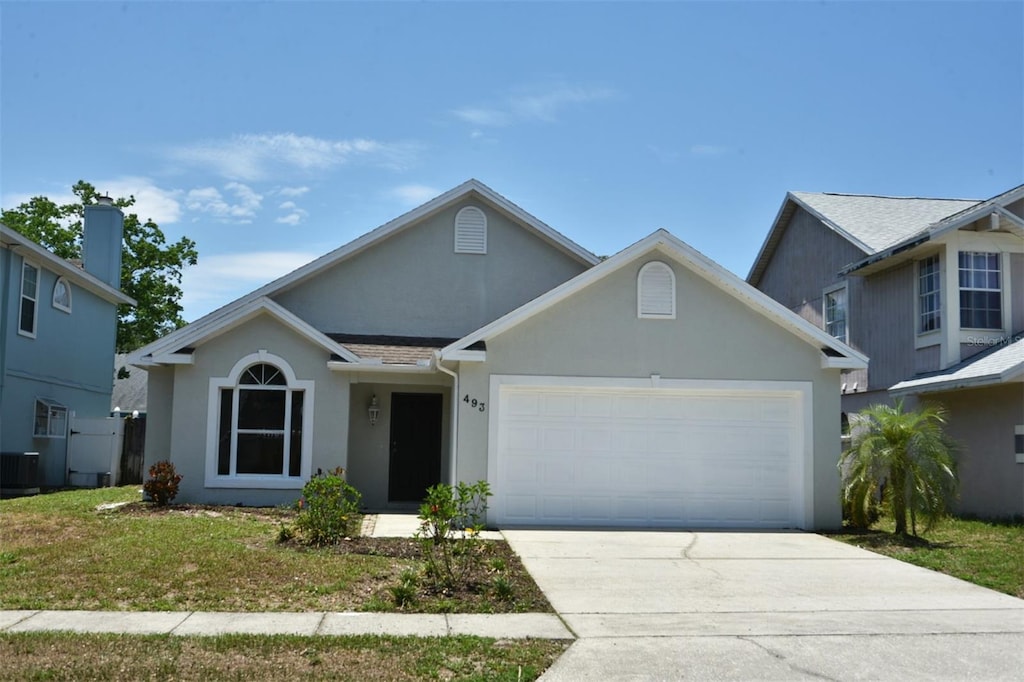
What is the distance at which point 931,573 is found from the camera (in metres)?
11.3

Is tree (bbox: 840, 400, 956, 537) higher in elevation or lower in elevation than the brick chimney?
lower

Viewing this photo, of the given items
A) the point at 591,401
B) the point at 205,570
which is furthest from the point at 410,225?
the point at 205,570

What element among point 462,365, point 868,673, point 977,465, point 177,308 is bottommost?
point 868,673

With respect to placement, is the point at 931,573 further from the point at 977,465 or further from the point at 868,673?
the point at 977,465

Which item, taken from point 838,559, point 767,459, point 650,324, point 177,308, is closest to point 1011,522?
point 767,459

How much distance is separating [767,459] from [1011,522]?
472 centimetres

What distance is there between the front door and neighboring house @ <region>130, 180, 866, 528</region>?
1478mm

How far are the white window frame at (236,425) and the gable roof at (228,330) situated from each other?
64 cm

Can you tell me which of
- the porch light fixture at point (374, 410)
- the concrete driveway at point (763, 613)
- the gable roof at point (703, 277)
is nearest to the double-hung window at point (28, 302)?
the porch light fixture at point (374, 410)

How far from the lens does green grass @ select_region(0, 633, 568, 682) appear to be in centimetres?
668

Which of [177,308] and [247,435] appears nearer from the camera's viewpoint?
[247,435]

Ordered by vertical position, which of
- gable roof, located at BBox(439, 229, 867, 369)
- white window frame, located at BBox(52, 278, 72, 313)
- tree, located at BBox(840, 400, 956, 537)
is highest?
white window frame, located at BBox(52, 278, 72, 313)

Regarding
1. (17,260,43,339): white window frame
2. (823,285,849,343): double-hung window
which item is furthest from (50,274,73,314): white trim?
(823,285,849,343): double-hung window

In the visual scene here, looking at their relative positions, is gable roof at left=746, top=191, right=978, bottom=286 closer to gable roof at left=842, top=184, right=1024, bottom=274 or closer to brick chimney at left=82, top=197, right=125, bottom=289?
gable roof at left=842, top=184, right=1024, bottom=274
